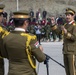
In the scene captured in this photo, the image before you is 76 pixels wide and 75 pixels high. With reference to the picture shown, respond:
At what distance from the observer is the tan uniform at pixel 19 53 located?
5.51 metres

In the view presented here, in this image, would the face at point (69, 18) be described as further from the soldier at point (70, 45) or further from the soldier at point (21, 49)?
the soldier at point (21, 49)

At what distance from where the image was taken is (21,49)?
18.1ft

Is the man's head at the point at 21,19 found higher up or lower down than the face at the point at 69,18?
higher up

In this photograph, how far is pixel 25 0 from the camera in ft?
152

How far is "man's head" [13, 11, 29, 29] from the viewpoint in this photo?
5.50m

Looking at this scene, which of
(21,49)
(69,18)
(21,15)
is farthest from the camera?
(69,18)

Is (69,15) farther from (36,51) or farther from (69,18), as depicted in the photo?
(36,51)

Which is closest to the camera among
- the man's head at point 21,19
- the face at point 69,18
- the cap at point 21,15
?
the man's head at point 21,19

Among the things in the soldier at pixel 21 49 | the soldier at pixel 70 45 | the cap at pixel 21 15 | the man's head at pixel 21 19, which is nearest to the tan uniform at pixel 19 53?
the soldier at pixel 21 49

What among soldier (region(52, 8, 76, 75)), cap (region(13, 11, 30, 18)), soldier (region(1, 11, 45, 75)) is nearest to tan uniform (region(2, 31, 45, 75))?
soldier (region(1, 11, 45, 75))

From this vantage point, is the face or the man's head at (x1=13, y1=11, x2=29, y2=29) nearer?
the man's head at (x1=13, y1=11, x2=29, y2=29)

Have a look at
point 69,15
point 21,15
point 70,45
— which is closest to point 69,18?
point 69,15

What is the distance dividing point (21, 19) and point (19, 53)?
43 cm

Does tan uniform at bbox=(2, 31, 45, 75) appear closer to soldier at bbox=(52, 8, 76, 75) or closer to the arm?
the arm
